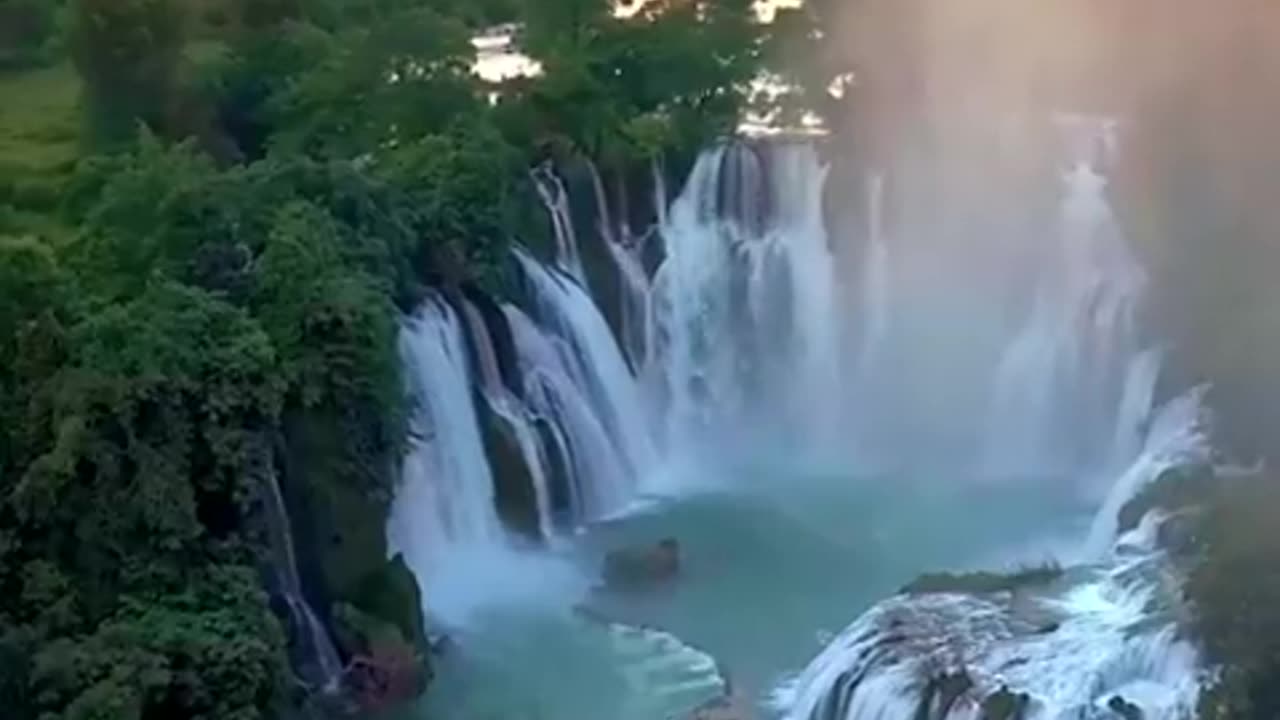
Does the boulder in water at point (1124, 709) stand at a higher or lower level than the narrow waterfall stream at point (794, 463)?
lower

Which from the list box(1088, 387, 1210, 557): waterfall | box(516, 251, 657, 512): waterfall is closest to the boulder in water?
box(1088, 387, 1210, 557): waterfall

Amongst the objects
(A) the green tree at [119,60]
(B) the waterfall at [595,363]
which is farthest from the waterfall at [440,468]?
(A) the green tree at [119,60]

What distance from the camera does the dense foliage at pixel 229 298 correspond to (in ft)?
49.0

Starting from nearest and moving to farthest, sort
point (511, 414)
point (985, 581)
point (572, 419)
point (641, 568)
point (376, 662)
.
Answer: point (376, 662)
point (985, 581)
point (641, 568)
point (511, 414)
point (572, 419)

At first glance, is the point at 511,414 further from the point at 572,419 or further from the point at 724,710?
the point at 724,710

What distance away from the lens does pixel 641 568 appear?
19.2m

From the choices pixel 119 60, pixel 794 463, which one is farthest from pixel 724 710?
pixel 119 60

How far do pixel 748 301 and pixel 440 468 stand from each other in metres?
5.48

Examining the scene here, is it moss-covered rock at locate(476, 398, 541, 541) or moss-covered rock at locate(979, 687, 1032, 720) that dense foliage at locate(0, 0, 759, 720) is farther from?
moss-covered rock at locate(979, 687, 1032, 720)

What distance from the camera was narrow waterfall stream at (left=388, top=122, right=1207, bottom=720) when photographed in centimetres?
1574

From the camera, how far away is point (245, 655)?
1455 centimetres

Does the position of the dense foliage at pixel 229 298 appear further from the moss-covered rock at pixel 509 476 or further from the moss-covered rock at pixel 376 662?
the moss-covered rock at pixel 509 476

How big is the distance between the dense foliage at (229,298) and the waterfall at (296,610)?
0.15 meters

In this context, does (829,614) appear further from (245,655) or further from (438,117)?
(438,117)
